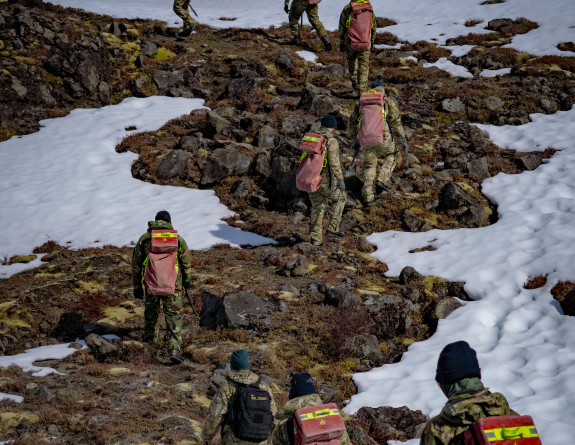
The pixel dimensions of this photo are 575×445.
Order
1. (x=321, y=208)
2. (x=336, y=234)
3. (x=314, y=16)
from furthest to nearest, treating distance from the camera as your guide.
Answer: 1. (x=314, y=16)
2. (x=336, y=234)
3. (x=321, y=208)

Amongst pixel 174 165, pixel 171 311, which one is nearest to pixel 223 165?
pixel 174 165

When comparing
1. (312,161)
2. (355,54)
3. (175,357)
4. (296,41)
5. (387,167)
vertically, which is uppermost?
(296,41)

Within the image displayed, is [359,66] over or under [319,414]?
over

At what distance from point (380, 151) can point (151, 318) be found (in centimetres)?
899

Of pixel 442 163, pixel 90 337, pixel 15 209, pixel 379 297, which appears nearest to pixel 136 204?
pixel 15 209

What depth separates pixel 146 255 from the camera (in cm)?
1038

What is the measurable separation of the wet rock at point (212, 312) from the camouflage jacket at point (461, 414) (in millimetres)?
7210

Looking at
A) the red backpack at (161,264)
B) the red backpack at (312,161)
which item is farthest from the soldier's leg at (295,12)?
the red backpack at (161,264)

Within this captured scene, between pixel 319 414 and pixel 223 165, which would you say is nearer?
pixel 319 414

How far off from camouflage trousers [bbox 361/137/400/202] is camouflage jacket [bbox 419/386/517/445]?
1199 centimetres

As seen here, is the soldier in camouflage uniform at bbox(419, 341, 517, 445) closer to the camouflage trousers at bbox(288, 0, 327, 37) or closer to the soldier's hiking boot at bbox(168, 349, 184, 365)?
the soldier's hiking boot at bbox(168, 349, 184, 365)

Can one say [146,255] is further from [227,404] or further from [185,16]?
[185,16]

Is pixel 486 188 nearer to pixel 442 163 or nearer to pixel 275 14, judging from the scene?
pixel 442 163

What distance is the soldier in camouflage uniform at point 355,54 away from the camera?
19750 millimetres
